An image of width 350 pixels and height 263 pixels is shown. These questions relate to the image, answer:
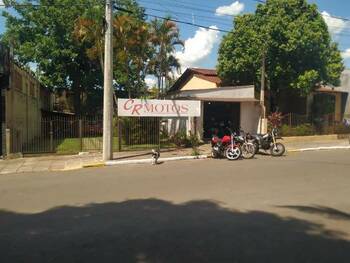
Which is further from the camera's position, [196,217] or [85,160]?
[85,160]

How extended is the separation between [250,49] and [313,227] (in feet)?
71.8

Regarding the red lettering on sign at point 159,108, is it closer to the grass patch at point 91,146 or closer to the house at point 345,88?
the grass patch at point 91,146

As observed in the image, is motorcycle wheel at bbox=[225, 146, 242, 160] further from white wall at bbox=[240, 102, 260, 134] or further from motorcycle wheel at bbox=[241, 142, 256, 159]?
white wall at bbox=[240, 102, 260, 134]

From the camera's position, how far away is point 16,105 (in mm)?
22719

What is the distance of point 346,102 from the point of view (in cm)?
3597

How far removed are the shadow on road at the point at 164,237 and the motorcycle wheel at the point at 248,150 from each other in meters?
9.55

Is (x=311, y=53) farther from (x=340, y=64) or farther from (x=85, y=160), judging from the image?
(x=85, y=160)

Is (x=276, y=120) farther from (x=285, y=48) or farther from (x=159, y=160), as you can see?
(x=159, y=160)

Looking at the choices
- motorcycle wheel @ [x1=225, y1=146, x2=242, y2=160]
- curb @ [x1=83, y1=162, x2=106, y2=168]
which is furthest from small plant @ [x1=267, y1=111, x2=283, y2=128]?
curb @ [x1=83, y1=162, x2=106, y2=168]

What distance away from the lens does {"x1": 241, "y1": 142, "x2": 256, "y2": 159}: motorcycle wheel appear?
18.0 metres

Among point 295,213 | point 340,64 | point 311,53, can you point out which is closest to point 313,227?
point 295,213

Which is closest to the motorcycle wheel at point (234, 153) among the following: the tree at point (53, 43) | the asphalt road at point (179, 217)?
the asphalt road at point (179, 217)

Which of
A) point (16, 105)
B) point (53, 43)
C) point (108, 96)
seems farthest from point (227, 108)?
point (53, 43)

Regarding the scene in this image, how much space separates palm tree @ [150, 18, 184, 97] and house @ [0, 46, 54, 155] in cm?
796
